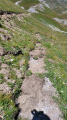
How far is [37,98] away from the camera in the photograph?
1334 centimetres

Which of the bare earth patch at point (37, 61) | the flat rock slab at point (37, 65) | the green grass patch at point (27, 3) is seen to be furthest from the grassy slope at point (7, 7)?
the green grass patch at point (27, 3)

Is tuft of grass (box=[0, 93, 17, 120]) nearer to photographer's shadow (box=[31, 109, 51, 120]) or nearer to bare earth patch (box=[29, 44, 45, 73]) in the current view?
photographer's shadow (box=[31, 109, 51, 120])

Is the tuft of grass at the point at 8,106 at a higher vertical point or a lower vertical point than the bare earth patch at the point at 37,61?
higher

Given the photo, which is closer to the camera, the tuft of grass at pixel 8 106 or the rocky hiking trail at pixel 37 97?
the tuft of grass at pixel 8 106

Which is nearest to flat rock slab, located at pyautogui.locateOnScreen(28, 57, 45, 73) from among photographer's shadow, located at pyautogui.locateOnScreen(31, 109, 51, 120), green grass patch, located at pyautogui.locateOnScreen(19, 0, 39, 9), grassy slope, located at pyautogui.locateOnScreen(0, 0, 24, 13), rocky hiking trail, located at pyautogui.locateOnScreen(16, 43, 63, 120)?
rocky hiking trail, located at pyautogui.locateOnScreen(16, 43, 63, 120)

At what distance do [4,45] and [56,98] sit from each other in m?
9.08

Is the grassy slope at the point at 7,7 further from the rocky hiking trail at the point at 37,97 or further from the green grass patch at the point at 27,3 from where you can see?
the green grass patch at the point at 27,3

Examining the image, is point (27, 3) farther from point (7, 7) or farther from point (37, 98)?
point (37, 98)

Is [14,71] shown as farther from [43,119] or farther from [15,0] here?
[15,0]

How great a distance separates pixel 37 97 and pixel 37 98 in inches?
4.9

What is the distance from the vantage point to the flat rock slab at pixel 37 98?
12082 millimetres

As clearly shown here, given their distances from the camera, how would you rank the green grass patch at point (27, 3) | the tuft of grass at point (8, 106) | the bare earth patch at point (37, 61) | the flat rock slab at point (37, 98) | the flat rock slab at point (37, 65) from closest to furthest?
the tuft of grass at point (8, 106) → the flat rock slab at point (37, 98) → the flat rock slab at point (37, 65) → the bare earth patch at point (37, 61) → the green grass patch at point (27, 3)

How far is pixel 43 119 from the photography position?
1160 cm

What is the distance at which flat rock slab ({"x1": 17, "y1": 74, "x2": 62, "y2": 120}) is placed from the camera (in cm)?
1208
